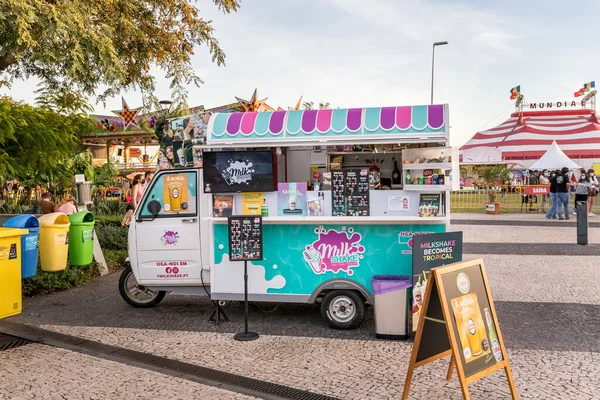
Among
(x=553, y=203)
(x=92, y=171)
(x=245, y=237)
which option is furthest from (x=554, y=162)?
(x=245, y=237)

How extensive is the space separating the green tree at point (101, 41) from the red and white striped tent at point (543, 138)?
108 ft

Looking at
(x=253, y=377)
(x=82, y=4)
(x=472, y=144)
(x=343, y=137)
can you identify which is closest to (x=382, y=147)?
(x=343, y=137)

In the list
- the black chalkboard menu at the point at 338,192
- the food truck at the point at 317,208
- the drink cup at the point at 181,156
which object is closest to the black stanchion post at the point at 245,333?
the food truck at the point at 317,208

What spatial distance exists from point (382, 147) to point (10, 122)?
532cm

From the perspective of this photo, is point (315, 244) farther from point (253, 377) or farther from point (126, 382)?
point (126, 382)

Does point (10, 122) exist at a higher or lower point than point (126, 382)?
higher

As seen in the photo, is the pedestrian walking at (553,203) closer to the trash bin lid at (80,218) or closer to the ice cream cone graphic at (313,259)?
the ice cream cone graphic at (313,259)

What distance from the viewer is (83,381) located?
4.99 meters

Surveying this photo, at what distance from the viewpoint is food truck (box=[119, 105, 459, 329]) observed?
6438 millimetres

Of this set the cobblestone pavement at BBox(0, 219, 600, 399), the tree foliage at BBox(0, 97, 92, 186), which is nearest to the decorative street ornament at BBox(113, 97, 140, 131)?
the tree foliage at BBox(0, 97, 92, 186)

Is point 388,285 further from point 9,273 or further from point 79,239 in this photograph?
point 79,239

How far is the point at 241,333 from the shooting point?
6.40 m

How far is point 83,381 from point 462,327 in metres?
3.36

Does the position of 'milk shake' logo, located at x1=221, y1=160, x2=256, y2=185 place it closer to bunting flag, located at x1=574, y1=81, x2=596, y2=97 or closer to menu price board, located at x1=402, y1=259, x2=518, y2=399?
menu price board, located at x1=402, y1=259, x2=518, y2=399
